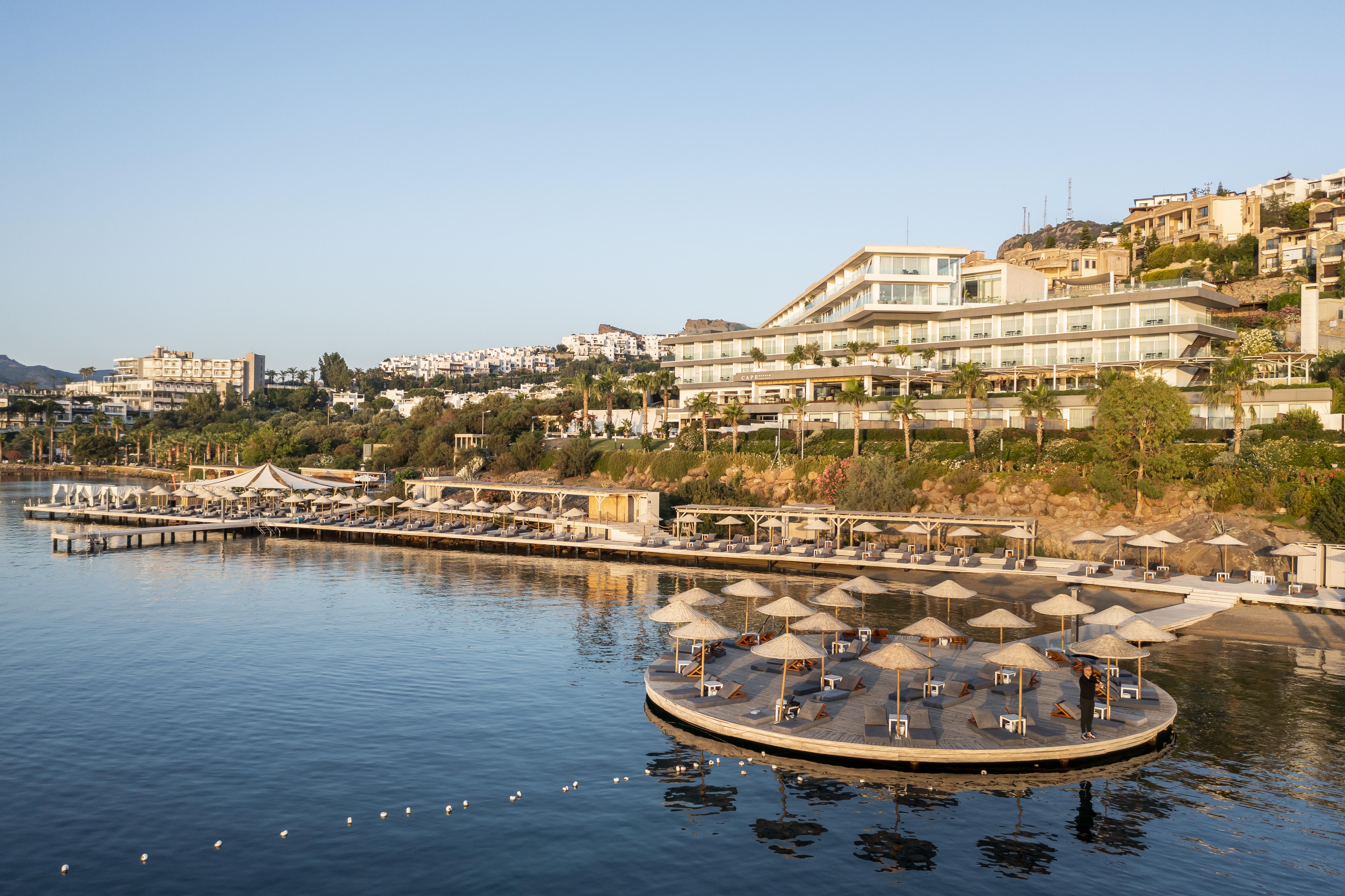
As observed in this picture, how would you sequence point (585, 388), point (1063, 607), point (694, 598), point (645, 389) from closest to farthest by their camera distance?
1. point (1063, 607)
2. point (694, 598)
3. point (645, 389)
4. point (585, 388)

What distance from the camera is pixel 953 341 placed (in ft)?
278

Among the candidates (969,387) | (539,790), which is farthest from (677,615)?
(969,387)

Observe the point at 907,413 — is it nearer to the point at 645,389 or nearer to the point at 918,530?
the point at 918,530

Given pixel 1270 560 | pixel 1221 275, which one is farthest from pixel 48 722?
pixel 1221 275

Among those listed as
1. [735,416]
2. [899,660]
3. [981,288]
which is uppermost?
[981,288]

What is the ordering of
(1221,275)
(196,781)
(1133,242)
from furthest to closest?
(1133,242), (1221,275), (196,781)

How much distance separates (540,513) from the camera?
6712 cm

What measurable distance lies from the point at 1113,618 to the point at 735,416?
169 ft

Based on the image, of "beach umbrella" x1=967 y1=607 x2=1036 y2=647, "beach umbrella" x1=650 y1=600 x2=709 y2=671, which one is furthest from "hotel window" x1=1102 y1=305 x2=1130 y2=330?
"beach umbrella" x1=650 y1=600 x2=709 y2=671

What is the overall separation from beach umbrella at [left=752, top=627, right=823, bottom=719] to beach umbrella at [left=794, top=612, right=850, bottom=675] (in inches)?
110

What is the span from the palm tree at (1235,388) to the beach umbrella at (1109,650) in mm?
37839

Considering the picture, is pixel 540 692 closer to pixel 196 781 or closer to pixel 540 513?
pixel 196 781

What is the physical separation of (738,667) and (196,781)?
14905 millimetres

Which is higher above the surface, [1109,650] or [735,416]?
[735,416]
